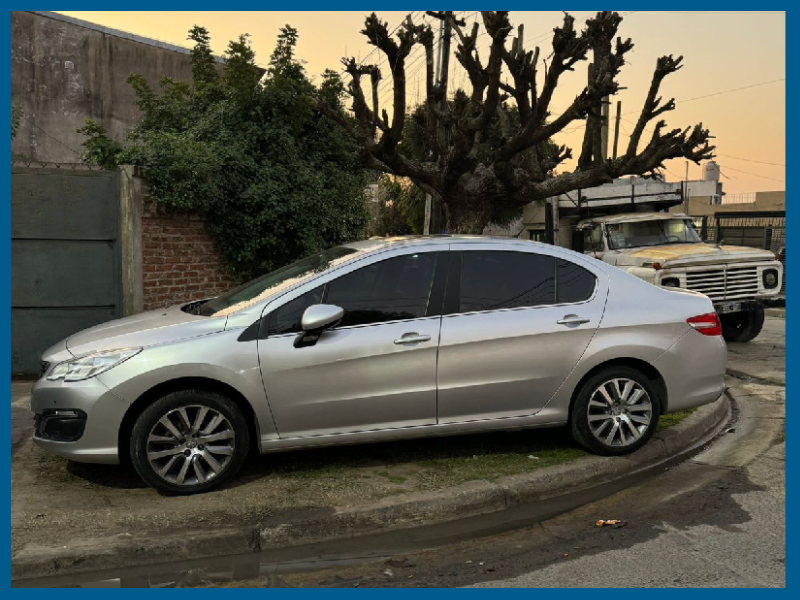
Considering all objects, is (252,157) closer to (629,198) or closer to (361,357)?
(361,357)

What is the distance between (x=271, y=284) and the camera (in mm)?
5609

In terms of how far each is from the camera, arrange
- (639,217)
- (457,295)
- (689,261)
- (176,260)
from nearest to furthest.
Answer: (457,295) → (176,260) → (689,261) → (639,217)

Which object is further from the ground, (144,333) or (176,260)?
(176,260)

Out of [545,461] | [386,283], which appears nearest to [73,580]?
[386,283]

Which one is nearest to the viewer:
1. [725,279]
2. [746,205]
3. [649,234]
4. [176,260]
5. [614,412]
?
[614,412]

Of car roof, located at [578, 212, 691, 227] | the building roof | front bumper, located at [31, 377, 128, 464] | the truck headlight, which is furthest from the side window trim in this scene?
the building roof

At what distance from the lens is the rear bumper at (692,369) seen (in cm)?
577

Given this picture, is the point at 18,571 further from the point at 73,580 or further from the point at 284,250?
the point at 284,250

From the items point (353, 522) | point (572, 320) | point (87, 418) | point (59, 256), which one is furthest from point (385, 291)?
point (59, 256)

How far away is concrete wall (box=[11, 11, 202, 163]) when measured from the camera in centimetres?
1717

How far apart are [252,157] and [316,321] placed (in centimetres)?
591

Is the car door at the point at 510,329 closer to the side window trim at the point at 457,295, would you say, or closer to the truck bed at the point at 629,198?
the side window trim at the point at 457,295

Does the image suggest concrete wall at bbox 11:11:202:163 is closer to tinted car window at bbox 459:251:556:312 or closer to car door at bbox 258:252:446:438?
car door at bbox 258:252:446:438

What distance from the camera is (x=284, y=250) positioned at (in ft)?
34.5
